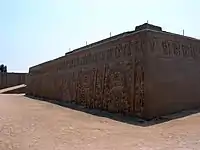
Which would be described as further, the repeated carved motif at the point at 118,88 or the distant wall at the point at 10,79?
the distant wall at the point at 10,79

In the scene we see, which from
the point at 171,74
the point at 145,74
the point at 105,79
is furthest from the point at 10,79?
the point at 145,74

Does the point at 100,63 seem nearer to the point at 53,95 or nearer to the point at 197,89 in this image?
the point at 197,89

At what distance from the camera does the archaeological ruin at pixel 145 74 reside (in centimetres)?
1170

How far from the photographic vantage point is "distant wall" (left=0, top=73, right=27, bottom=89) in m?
43.6

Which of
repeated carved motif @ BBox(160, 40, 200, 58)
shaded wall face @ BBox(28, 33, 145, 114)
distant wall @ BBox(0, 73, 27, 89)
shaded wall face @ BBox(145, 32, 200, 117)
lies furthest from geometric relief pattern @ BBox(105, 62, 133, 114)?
distant wall @ BBox(0, 73, 27, 89)

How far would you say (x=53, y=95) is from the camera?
22359mm

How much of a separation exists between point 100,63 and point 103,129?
19.8ft

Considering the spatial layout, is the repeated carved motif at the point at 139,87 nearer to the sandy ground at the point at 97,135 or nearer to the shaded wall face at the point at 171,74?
the shaded wall face at the point at 171,74

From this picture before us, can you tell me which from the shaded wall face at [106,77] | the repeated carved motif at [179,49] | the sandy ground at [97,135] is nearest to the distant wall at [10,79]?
the shaded wall face at [106,77]

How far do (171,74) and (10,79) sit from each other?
3582cm

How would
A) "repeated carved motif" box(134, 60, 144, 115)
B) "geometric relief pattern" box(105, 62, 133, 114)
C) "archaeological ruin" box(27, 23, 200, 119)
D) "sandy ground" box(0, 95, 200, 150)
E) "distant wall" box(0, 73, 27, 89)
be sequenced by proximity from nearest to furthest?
"sandy ground" box(0, 95, 200, 150) < "repeated carved motif" box(134, 60, 144, 115) < "archaeological ruin" box(27, 23, 200, 119) < "geometric relief pattern" box(105, 62, 133, 114) < "distant wall" box(0, 73, 27, 89)

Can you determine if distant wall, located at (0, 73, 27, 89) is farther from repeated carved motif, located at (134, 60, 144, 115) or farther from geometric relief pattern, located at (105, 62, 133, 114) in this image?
repeated carved motif, located at (134, 60, 144, 115)

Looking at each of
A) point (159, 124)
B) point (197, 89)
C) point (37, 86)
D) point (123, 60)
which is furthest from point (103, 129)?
point (37, 86)

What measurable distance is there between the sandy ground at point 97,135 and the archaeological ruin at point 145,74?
1.22 metres
